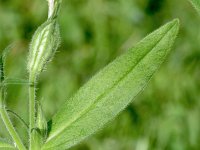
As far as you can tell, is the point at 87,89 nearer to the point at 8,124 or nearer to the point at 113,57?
the point at 8,124

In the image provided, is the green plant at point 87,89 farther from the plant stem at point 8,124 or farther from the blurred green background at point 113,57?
the blurred green background at point 113,57

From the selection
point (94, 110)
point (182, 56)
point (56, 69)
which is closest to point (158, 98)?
point (182, 56)

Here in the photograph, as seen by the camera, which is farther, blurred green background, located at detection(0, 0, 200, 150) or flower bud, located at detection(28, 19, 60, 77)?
blurred green background, located at detection(0, 0, 200, 150)

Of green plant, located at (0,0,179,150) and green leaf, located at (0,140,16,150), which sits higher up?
green plant, located at (0,0,179,150)

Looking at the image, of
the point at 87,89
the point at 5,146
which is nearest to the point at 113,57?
the point at 87,89

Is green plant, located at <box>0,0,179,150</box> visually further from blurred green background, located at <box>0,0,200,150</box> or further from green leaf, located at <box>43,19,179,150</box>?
blurred green background, located at <box>0,0,200,150</box>

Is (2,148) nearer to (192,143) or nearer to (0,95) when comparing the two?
(0,95)

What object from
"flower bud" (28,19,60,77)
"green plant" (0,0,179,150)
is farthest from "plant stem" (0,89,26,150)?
"flower bud" (28,19,60,77)

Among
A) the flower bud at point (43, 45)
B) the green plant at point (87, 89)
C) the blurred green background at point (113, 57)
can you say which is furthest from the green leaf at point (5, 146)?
the blurred green background at point (113, 57)
